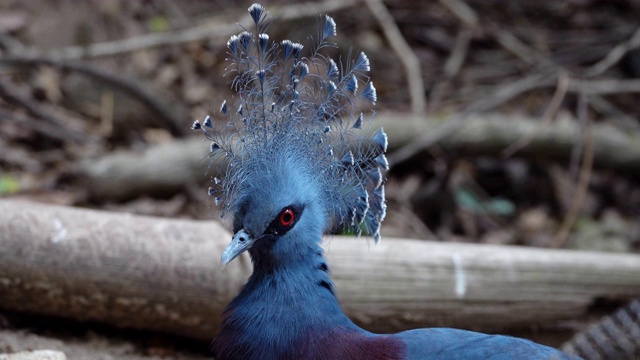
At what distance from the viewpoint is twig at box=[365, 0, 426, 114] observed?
19.1ft

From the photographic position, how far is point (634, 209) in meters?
5.91

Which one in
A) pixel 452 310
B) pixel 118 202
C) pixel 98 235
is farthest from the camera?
pixel 118 202

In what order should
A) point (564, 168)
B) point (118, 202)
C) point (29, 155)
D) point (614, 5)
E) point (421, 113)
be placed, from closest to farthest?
point (118, 202)
point (29, 155)
point (421, 113)
point (564, 168)
point (614, 5)

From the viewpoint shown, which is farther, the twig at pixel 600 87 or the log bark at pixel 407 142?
the twig at pixel 600 87

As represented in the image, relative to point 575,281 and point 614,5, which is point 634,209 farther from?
point 575,281

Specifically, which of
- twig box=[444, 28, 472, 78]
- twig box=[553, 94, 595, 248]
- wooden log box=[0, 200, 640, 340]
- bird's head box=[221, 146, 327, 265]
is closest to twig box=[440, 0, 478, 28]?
twig box=[444, 28, 472, 78]

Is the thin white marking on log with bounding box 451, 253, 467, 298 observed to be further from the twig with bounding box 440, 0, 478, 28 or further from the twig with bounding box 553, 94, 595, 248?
the twig with bounding box 440, 0, 478, 28

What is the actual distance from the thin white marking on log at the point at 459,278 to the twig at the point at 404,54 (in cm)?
240

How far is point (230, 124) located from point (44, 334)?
1.36m

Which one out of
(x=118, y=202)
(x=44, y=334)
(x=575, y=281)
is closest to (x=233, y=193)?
(x=44, y=334)

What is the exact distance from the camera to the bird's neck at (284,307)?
241 cm

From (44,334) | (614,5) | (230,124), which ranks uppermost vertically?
(614,5)

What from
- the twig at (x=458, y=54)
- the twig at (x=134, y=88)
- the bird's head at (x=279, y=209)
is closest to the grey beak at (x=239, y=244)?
the bird's head at (x=279, y=209)

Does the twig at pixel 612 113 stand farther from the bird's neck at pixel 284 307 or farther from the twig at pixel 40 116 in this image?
the bird's neck at pixel 284 307
